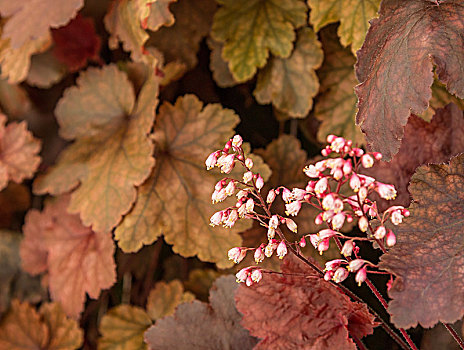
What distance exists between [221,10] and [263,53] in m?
0.13

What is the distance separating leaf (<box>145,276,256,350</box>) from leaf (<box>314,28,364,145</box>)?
1.20ft

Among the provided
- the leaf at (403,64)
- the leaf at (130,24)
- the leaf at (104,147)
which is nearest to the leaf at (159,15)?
the leaf at (130,24)

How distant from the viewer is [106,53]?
5.26 ft

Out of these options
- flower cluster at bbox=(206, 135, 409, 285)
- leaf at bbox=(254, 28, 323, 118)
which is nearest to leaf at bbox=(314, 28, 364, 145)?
leaf at bbox=(254, 28, 323, 118)

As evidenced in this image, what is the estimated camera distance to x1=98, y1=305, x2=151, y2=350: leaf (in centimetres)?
123

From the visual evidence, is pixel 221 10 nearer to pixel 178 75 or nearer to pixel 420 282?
pixel 178 75

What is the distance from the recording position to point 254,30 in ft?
3.68

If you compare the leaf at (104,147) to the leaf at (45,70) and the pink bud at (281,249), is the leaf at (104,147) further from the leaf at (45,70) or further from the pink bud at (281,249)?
the pink bud at (281,249)

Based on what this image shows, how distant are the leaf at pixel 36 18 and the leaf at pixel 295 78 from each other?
42 cm

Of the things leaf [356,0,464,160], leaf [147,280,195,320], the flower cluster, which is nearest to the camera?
the flower cluster

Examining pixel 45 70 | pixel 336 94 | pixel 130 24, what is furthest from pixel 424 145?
pixel 45 70

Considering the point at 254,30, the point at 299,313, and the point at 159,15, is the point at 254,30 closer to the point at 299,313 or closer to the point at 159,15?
the point at 159,15

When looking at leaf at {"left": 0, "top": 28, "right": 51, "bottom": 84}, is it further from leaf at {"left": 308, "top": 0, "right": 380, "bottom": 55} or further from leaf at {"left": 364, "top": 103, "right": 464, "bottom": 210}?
leaf at {"left": 364, "top": 103, "right": 464, "bottom": 210}

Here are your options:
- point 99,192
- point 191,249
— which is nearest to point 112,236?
point 99,192
